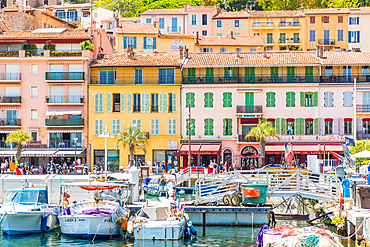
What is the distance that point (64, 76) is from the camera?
58000mm

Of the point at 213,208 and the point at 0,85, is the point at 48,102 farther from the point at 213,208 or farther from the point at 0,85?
the point at 213,208

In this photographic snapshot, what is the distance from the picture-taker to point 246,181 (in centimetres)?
3284

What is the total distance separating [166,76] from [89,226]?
100 ft

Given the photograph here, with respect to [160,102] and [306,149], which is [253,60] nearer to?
[160,102]

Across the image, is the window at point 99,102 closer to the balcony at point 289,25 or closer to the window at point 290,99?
the window at point 290,99

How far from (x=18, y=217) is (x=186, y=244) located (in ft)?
27.2

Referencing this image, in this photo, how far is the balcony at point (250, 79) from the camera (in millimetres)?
56344

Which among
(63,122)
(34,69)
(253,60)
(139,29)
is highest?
(139,29)

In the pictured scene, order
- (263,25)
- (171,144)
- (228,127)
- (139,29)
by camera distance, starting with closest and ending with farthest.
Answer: (228,127) → (171,144) → (139,29) → (263,25)

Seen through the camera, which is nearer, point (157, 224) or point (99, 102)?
point (157, 224)

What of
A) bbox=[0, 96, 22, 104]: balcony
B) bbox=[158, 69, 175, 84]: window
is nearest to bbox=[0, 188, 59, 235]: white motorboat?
bbox=[158, 69, 175, 84]: window

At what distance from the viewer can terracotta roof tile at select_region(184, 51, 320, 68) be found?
5650cm

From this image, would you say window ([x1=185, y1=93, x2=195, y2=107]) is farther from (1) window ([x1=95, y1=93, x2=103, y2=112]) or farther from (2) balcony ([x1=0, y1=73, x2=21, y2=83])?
(2) balcony ([x1=0, y1=73, x2=21, y2=83])

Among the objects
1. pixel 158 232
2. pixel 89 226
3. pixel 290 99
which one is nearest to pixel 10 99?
pixel 290 99
